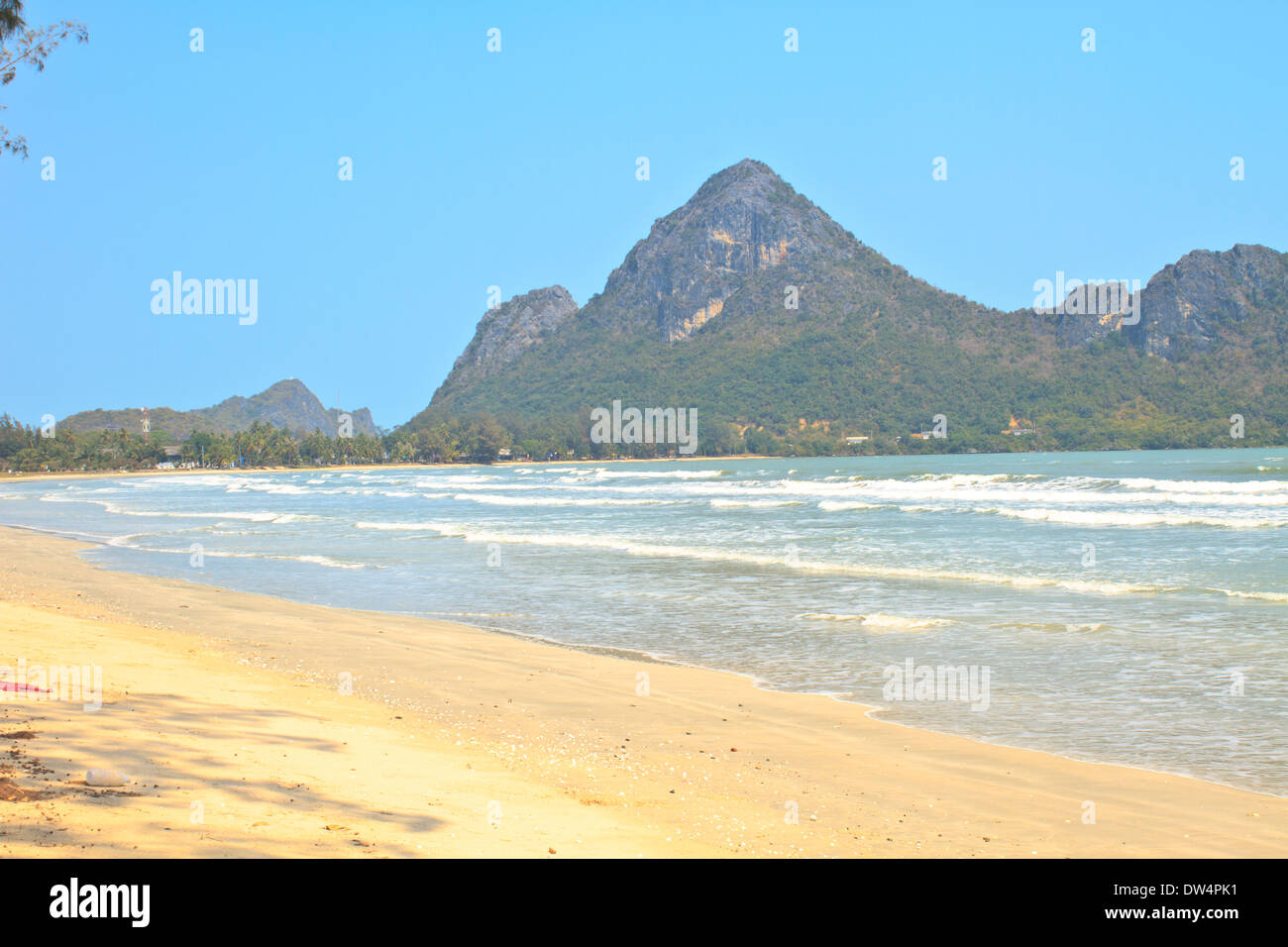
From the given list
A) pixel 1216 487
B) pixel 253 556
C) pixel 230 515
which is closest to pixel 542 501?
pixel 230 515

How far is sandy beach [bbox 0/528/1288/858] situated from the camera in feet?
14.3

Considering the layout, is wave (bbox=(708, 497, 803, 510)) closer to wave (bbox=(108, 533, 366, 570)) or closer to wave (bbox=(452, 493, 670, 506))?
wave (bbox=(452, 493, 670, 506))

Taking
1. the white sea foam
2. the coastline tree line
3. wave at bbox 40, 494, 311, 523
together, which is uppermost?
the coastline tree line

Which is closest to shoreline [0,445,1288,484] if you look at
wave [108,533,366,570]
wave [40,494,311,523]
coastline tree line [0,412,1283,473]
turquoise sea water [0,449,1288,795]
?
coastline tree line [0,412,1283,473]

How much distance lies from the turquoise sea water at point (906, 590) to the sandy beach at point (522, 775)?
959 millimetres

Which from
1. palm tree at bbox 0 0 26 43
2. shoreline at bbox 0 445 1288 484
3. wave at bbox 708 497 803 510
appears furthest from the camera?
shoreline at bbox 0 445 1288 484

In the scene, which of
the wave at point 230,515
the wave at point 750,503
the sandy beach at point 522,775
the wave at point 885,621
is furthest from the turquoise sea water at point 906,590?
the wave at point 750,503

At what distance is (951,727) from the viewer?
294 inches

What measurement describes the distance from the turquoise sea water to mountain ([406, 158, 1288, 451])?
370ft

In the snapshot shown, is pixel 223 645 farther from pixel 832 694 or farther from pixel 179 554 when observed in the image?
pixel 179 554

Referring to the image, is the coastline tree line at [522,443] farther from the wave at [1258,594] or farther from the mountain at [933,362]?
the wave at [1258,594]

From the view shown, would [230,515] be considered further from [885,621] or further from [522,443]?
[522,443]
